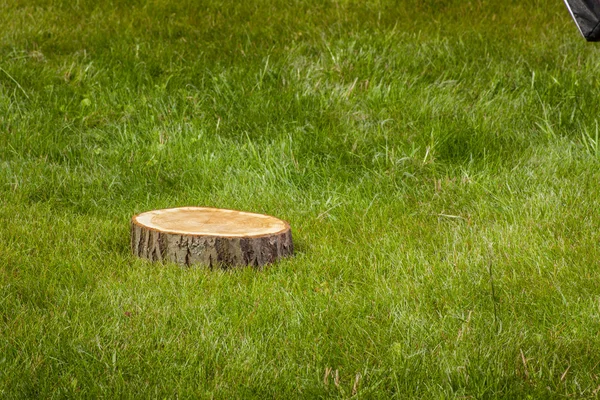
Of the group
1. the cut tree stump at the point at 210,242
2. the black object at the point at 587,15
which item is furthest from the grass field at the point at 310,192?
the black object at the point at 587,15

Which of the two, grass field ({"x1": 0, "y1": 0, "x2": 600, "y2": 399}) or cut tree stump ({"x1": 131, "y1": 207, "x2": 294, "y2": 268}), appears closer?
grass field ({"x1": 0, "y1": 0, "x2": 600, "y2": 399})

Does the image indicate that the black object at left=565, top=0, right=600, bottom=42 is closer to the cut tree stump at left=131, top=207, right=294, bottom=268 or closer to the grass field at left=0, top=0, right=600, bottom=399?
the grass field at left=0, top=0, right=600, bottom=399

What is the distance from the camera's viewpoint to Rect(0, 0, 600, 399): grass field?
3352 mm

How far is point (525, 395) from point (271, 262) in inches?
72.0

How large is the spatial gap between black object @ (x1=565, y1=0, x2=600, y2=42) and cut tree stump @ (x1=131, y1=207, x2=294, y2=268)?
238cm

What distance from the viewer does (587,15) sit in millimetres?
2418

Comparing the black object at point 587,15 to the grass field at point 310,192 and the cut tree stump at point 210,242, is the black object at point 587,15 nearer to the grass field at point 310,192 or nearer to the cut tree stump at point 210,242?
the grass field at point 310,192

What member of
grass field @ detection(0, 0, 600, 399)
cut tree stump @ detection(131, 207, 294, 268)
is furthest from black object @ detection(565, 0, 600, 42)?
cut tree stump @ detection(131, 207, 294, 268)

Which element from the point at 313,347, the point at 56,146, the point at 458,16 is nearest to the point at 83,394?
the point at 313,347

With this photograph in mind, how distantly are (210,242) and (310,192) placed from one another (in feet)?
4.05

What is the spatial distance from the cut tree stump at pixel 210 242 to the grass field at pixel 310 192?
0.11 metres

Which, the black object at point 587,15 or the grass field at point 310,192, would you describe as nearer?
the black object at point 587,15

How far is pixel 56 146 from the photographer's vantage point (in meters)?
5.96

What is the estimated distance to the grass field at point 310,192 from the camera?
335 cm
